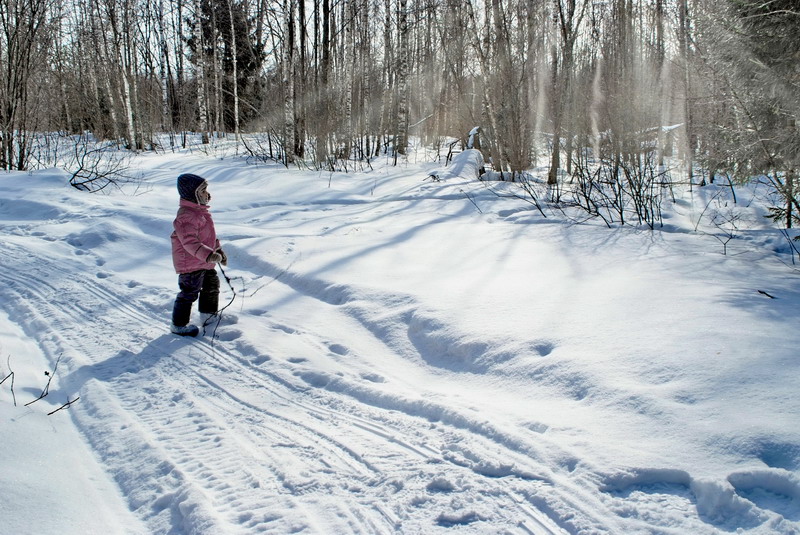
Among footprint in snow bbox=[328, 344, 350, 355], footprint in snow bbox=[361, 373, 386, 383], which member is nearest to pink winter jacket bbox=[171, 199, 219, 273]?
footprint in snow bbox=[328, 344, 350, 355]

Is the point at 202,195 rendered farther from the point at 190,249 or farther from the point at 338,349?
the point at 338,349

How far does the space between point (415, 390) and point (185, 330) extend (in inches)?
73.1

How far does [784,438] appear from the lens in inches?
84.2

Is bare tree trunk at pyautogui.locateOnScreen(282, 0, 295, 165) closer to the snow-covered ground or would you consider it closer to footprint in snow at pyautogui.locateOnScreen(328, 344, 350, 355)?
the snow-covered ground

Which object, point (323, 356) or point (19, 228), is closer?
point (323, 356)

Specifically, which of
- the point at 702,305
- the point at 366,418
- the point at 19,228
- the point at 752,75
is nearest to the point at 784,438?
the point at 702,305

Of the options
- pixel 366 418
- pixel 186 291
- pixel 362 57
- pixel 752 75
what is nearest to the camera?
pixel 366 418

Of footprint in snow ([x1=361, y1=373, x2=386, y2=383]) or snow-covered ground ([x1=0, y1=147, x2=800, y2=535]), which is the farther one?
footprint in snow ([x1=361, y1=373, x2=386, y2=383])

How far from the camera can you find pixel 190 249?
385cm

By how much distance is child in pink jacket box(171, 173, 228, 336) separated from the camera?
152 inches

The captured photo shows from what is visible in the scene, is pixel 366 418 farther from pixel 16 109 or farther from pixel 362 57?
pixel 362 57

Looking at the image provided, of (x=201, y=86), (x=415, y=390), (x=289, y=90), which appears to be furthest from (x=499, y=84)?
(x=201, y=86)

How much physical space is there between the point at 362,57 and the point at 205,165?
38.0 ft

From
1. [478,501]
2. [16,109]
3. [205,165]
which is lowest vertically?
[478,501]
